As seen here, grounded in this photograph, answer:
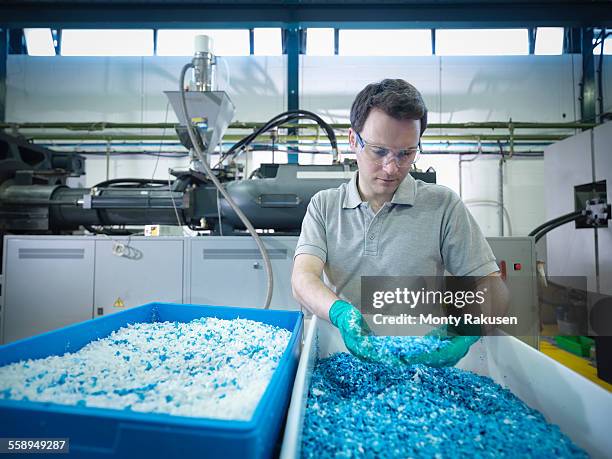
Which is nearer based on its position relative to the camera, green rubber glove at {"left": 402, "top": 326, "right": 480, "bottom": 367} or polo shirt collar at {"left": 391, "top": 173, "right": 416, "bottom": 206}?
green rubber glove at {"left": 402, "top": 326, "right": 480, "bottom": 367}

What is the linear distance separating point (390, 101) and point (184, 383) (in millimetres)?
792

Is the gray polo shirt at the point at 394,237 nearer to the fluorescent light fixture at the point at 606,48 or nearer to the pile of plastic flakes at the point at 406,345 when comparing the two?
the pile of plastic flakes at the point at 406,345

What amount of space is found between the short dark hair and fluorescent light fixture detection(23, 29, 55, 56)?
13.5 feet

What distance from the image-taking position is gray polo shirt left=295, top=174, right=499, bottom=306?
1.01 m

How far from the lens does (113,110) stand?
10.8 ft

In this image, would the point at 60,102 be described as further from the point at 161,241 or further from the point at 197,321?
the point at 197,321

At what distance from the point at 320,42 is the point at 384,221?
3.16 metres

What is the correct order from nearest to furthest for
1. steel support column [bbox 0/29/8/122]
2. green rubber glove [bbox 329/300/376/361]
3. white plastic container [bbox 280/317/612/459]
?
white plastic container [bbox 280/317/612/459] → green rubber glove [bbox 329/300/376/361] → steel support column [bbox 0/29/8/122]

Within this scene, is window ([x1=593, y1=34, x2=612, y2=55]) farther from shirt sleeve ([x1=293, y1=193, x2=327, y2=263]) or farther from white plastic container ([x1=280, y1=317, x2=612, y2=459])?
white plastic container ([x1=280, y1=317, x2=612, y2=459])

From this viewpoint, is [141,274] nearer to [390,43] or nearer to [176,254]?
[176,254]

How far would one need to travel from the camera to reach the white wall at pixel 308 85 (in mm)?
3283

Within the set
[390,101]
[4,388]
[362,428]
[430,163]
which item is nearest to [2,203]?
[4,388]

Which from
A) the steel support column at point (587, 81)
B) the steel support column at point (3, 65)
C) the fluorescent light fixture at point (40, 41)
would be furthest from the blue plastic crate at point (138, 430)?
the fluorescent light fixture at point (40, 41)

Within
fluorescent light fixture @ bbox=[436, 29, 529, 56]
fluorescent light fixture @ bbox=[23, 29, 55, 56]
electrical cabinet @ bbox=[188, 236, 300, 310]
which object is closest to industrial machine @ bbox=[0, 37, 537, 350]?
electrical cabinet @ bbox=[188, 236, 300, 310]
